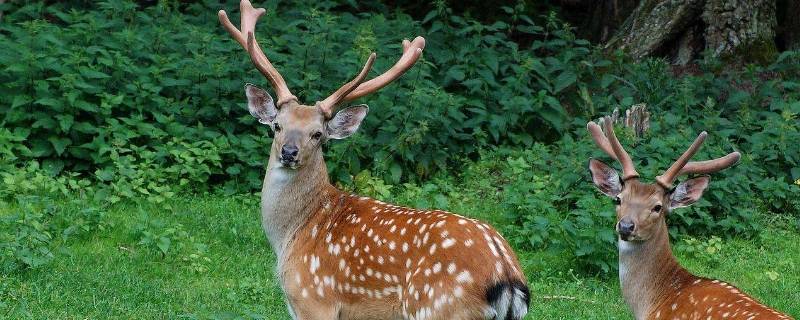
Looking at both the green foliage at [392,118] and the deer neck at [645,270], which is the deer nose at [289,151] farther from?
the green foliage at [392,118]

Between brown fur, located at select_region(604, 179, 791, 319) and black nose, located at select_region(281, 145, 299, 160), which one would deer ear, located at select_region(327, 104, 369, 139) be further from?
brown fur, located at select_region(604, 179, 791, 319)

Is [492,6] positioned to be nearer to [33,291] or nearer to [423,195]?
[423,195]

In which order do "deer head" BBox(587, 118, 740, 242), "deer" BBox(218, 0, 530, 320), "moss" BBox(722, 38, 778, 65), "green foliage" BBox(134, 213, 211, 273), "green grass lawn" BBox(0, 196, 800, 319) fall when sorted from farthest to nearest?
"moss" BBox(722, 38, 778, 65) → "green foliage" BBox(134, 213, 211, 273) → "green grass lawn" BBox(0, 196, 800, 319) → "deer head" BBox(587, 118, 740, 242) → "deer" BBox(218, 0, 530, 320)

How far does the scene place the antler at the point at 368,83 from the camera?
22.9 feet

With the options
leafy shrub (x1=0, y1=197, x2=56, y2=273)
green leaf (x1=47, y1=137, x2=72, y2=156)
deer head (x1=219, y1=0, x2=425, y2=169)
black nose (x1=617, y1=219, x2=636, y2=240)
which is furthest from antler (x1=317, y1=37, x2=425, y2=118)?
green leaf (x1=47, y1=137, x2=72, y2=156)

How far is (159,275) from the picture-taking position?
817 centimetres

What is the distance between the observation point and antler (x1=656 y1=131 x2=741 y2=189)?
699cm

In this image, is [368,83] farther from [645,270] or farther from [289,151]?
[645,270]

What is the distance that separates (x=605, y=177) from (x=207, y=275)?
259 cm

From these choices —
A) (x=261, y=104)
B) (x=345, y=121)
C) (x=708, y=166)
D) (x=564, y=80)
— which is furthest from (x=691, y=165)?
(x=564, y=80)

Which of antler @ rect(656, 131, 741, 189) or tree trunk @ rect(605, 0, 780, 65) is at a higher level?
antler @ rect(656, 131, 741, 189)

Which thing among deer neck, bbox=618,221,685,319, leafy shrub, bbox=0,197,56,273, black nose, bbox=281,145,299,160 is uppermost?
black nose, bbox=281,145,299,160

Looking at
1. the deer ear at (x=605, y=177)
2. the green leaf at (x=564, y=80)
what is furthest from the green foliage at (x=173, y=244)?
the green leaf at (x=564, y=80)

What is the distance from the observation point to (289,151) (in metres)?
6.65
